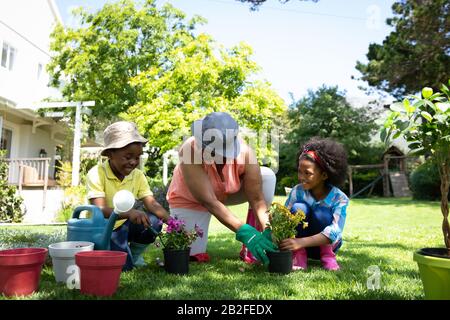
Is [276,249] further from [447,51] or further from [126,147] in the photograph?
[447,51]

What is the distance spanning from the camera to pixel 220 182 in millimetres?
3000

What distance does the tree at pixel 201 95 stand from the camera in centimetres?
1103

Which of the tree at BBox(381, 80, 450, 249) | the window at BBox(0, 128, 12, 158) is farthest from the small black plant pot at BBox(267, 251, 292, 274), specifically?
the window at BBox(0, 128, 12, 158)

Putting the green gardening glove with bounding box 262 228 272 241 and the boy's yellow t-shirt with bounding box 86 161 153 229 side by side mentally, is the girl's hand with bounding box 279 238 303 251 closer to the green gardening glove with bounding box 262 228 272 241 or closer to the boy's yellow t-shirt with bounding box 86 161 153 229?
the green gardening glove with bounding box 262 228 272 241

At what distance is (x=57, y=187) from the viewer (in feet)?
41.0

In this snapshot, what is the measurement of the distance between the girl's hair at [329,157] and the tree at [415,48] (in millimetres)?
8929

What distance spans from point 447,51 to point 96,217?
1183cm

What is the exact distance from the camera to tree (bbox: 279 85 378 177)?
1805 centimetres

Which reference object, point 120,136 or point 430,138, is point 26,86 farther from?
point 430,138

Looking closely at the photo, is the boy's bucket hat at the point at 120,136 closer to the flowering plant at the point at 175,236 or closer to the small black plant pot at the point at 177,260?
the flowering plant at the point at 175,236

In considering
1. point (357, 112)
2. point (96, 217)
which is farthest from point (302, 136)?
point (96, 217)

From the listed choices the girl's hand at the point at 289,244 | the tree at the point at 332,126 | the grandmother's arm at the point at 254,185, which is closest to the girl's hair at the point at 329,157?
the grandmother's arm at the point at 254,185

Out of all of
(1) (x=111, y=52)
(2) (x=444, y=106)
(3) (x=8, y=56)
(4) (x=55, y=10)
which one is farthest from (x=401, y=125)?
(4) (x=55, y=10)
